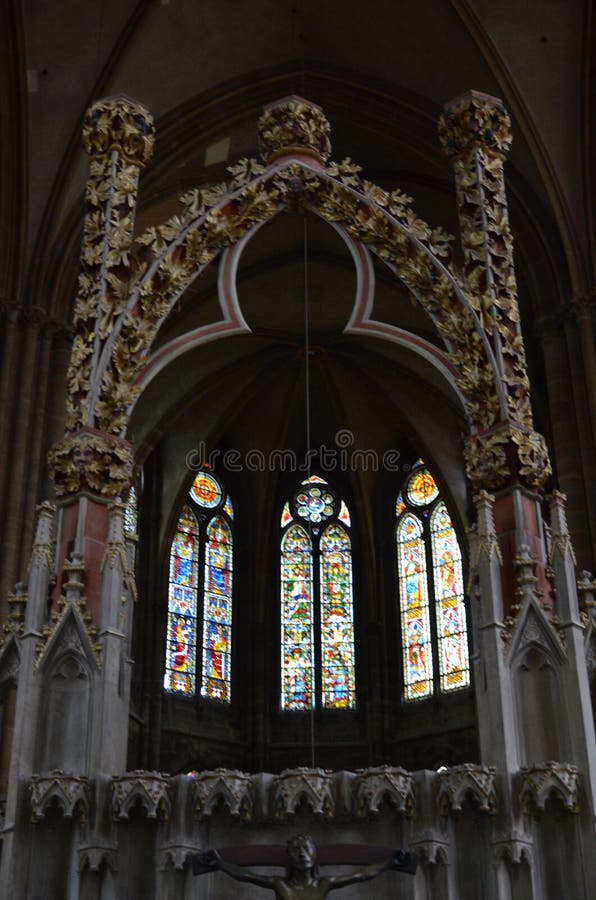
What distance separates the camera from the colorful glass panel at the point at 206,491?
977 inches

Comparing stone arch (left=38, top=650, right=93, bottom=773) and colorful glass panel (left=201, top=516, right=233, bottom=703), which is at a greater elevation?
colorful glass panel (left=201, top=516, right=233, bottom=703)

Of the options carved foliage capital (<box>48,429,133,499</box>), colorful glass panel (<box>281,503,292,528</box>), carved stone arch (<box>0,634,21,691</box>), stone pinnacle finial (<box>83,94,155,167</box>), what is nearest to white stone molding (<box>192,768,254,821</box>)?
carved stone arch (<box>0,634,21,691</box>)

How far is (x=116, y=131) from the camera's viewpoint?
39.2 ft

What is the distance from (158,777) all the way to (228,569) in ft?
52.0

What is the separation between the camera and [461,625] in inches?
907

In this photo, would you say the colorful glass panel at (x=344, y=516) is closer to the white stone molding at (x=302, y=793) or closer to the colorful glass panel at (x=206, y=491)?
the colorful glass panel at (x=206, y=491)

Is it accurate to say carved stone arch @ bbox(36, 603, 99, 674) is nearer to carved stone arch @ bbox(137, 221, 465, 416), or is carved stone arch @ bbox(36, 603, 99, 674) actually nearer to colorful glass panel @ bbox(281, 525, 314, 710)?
carved stone arch @ bbox(137, 221, 465, 416)

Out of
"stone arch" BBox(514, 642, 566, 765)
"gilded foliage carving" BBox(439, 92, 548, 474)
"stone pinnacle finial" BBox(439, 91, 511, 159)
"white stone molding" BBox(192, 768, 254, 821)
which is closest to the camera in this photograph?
"white stone molding" BBox(192, 768, 254, 821)

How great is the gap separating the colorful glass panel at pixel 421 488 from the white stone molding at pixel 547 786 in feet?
52.1

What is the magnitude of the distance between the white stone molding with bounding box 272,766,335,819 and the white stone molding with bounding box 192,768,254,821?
0.21 metres

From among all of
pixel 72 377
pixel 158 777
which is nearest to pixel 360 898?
pixel 158 777

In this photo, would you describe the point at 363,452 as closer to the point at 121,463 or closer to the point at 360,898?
the point at 121,463

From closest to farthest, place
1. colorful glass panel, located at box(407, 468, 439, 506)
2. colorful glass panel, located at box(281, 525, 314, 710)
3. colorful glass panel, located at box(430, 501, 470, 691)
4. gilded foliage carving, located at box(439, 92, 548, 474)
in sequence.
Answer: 1. gilded foliage carving, located at box(439, 92, 548, 474)
2. colorful glass panel, located at box(430, 501, 470, 691)
3. colorful glass panel, located at box(281, 525, 314, 710)
4. colorful glass panel, located at box(407, 468, 439, 506)

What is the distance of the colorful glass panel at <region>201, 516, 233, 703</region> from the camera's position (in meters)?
23.4
